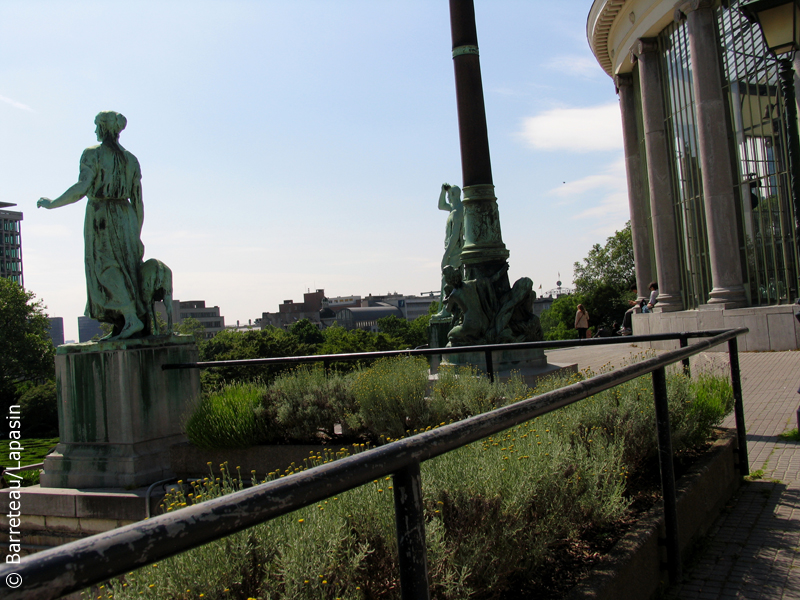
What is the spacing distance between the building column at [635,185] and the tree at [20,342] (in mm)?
47561

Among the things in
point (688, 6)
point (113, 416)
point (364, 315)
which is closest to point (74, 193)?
point (113, 416)

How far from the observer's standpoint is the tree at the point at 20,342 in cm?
5531

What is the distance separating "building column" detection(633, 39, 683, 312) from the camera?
2509cm

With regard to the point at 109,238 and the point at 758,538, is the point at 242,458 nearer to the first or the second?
the point at 109,238

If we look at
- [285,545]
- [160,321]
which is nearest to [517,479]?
[285,545]

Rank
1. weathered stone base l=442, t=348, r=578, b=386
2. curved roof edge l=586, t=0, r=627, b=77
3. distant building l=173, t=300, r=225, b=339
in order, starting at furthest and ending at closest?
distant building l=173, t=300, r=225, b=339 < curved roof edge l=586, t=0, r=627, b=77 < weathered stone base l=442, t=348, r=578, b=386

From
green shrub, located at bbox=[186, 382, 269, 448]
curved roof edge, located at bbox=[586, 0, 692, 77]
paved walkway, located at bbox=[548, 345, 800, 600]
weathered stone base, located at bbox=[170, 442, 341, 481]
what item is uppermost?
curved roof edge, located at bbox=[586, 0, 692, 77]

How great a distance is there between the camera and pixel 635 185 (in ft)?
97.1

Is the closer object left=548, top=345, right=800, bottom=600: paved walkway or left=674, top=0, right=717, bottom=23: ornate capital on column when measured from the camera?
left=548, top=345, right=800, bottom=600: paved walkway

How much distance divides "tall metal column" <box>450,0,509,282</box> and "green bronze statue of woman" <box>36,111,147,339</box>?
22.2 feet

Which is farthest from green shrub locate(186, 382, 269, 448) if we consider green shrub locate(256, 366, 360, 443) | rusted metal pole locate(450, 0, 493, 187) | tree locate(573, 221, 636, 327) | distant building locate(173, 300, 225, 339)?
distant building locate(173, 300, 225, 339)

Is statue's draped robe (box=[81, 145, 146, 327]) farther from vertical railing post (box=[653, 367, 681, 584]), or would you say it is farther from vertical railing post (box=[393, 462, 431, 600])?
vertical railing post (box=[393, 462, 431, 600])

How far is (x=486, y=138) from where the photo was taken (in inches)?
538

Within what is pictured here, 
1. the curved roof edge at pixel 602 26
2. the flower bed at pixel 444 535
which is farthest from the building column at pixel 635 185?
the flower bed at pixel 444 535
